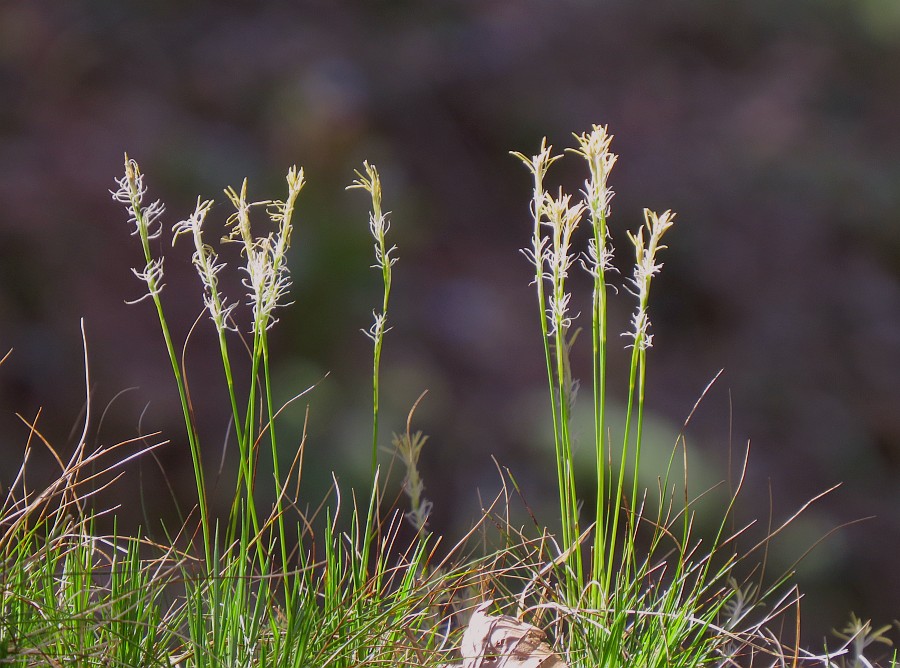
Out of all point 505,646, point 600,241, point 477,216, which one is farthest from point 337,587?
point 477,216

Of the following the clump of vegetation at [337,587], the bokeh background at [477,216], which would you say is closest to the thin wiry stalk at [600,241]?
the clump of vegetation at [337,587]

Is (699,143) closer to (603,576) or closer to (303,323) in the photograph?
(303,323)

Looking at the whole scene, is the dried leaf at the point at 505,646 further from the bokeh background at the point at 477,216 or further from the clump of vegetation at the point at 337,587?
the bokeh background at the point at 477,216

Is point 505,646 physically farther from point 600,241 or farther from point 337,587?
point 600,241

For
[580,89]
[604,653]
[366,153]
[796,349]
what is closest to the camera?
[604,653]

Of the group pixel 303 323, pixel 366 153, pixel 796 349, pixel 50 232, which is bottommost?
pixel 796 349

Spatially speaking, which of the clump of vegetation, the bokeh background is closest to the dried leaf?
the clump of vegetation

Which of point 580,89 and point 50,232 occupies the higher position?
point 580,89

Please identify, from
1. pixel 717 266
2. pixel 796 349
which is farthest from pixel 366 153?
pixel 796 349
